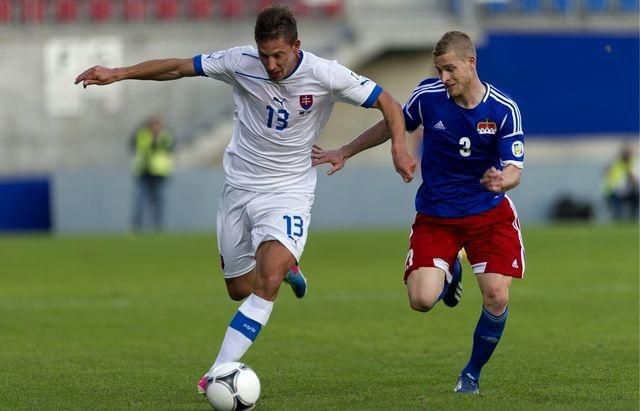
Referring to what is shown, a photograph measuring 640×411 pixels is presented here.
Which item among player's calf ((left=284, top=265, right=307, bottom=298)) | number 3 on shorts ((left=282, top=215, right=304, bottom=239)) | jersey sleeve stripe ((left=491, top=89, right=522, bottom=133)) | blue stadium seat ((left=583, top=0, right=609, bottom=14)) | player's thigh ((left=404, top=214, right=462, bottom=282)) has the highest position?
blue stadium seat ((left=583, top=0, right=609, bottom=14))

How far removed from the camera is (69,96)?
33.3 metres

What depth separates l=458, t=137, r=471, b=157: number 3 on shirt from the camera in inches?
351

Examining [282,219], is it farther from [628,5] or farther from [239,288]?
[628,5]

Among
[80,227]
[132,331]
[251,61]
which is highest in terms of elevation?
[251,61]

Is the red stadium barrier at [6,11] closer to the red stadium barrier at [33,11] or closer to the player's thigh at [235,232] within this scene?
the red stadium barrier at [33,11]

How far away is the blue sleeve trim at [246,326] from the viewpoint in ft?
27.0

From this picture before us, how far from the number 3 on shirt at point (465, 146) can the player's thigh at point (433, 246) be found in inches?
19.2

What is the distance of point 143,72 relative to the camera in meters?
8.82

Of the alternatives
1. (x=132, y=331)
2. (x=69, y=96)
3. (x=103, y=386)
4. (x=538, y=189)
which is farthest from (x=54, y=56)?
(x=103, y=386)

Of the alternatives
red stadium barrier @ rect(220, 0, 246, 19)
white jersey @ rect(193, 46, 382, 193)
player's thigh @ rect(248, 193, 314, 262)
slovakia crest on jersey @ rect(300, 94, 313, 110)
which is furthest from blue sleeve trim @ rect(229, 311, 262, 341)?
red stadium barrier @ rect(220, 0, 246, 19)

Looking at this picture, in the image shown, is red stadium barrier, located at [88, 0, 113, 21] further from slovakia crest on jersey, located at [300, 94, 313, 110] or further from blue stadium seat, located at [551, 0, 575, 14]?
slovakia crest on jersey, located at [300, 94, 313, 110]

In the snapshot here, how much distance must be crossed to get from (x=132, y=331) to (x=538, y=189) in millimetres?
19766

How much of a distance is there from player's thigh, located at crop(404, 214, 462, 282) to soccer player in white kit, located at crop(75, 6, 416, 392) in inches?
29.7

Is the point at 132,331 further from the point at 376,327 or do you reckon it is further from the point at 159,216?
the point at 159,216
